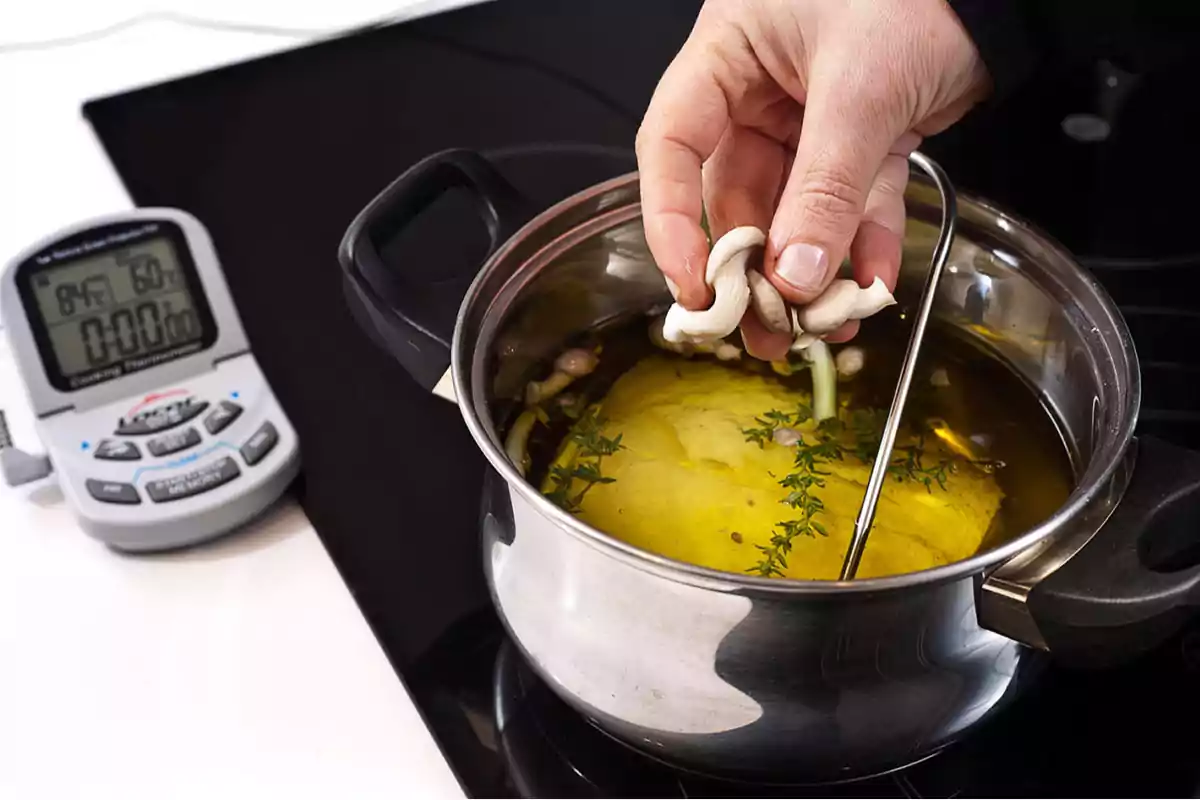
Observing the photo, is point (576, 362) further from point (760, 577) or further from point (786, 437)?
point (760, 577)

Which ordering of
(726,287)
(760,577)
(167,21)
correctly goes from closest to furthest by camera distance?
1. (760,577)
2. (726,287)
3. (167,21)

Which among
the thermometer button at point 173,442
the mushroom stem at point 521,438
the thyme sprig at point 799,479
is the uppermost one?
the mushroom stem at point 521,438

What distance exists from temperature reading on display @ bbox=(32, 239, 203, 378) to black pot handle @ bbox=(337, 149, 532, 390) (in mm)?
126

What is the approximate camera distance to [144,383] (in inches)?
25.1

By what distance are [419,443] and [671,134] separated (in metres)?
0.24

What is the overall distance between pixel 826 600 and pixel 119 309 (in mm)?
449

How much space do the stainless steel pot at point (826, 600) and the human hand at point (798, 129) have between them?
0.22 ft

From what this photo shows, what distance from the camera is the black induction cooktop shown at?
20.6 inches

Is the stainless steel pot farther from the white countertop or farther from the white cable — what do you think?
the white cable

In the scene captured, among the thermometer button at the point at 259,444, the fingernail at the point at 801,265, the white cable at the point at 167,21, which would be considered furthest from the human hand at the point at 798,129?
the white cable at the point at 167,21

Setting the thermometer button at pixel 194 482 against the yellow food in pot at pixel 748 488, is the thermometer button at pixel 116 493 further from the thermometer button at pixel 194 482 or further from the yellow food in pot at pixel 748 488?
the yellow food in pot at pixel 748 488

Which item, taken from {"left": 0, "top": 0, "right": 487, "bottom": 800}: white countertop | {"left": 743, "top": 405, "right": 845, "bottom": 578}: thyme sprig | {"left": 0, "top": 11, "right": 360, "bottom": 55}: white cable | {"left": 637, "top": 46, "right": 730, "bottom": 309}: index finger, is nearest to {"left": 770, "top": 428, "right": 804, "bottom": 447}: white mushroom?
{"left": 743, "top": 405, "right": 845, "bottom": 578}: thyme sprig

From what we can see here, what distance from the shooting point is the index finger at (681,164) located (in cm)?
50

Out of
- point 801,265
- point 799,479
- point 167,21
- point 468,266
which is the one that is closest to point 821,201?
point 801,265
